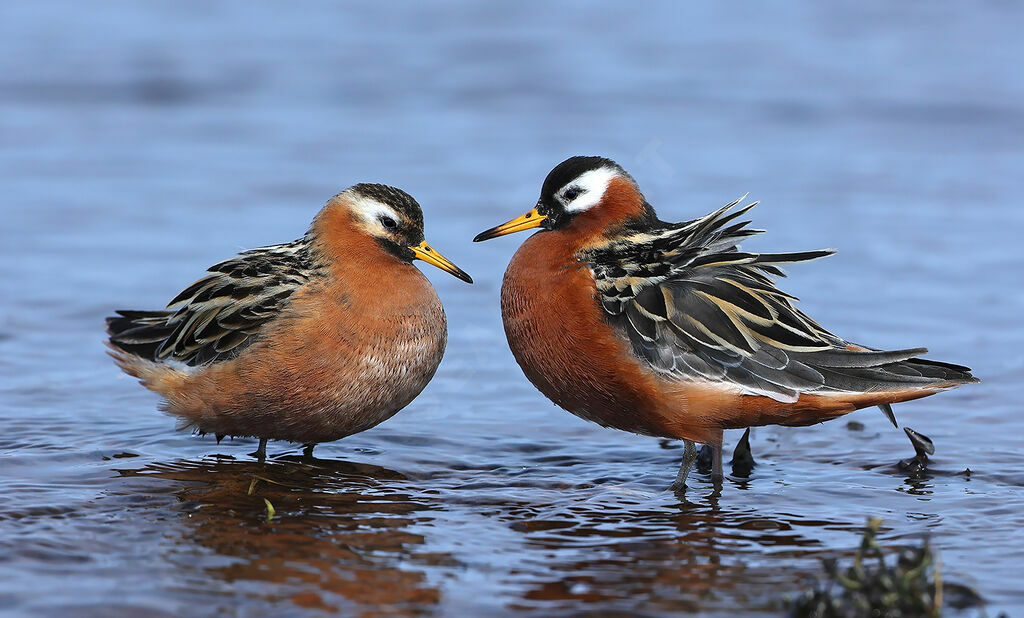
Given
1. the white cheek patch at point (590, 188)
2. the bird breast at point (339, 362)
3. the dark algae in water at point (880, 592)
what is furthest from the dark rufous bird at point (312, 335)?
the dark algae in water at point (880, 592)

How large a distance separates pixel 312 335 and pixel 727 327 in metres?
2.72

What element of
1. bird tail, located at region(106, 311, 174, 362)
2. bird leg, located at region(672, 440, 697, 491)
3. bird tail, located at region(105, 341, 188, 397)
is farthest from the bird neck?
bird tail, located at region(106, 311, 174, 362)

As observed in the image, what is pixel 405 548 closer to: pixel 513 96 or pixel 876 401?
pixel 876 401

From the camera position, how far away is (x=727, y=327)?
8.18 m

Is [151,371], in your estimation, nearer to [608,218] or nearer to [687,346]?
[608,218]

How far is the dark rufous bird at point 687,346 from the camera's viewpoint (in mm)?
8016

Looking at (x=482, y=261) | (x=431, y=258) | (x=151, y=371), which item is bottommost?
(x=151, y=371)

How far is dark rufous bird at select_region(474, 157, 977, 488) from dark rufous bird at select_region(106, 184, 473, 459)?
0.79 meters

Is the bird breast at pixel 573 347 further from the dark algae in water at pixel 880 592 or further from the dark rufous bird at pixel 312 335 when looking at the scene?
the dark algae in water at pixel 880 592

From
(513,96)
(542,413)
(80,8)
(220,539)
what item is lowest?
(220,539)

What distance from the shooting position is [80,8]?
892 inches

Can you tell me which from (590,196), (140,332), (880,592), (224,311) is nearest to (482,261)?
(590,196)

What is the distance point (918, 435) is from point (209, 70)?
14.5 m

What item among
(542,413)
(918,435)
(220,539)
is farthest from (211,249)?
(918,435)
